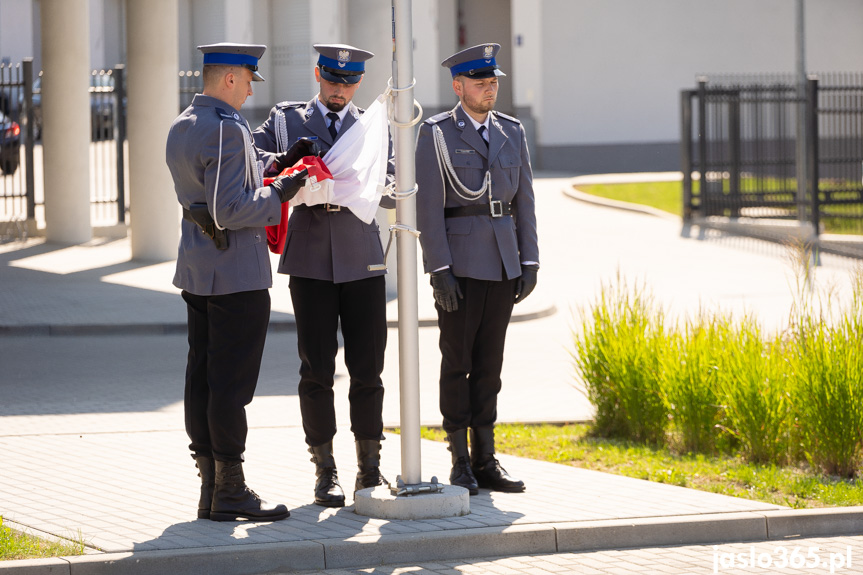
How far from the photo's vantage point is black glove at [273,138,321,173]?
5984 mm

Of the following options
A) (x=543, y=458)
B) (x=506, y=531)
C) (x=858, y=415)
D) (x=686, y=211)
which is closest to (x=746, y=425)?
(x=858, y=415)

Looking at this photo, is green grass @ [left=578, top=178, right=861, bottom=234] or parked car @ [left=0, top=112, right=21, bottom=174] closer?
parked car @ [left=0, top=112, right=21, bottom=174]

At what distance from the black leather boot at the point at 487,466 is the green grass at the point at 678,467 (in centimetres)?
92

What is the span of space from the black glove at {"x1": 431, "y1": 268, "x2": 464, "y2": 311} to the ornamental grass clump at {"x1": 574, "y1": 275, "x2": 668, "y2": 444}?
188cm

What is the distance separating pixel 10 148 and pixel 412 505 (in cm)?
1794

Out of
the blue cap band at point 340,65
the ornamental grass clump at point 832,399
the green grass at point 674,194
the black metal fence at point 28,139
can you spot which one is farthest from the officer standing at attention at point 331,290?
→ the green grass at point 674,194

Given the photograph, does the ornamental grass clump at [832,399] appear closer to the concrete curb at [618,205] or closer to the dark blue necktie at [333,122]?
the dark blue necktie at [333,122]

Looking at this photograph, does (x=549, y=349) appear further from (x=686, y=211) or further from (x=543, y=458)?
(x=686, y=211)

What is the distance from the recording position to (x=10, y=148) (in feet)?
72.8

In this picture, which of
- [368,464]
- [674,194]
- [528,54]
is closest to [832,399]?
[368,464]

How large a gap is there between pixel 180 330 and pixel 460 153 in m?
7.00

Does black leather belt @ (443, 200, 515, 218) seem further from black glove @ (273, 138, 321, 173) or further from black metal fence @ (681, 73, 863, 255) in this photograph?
black metal fence @ (681, 73, 863, 255)

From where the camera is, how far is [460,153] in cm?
670

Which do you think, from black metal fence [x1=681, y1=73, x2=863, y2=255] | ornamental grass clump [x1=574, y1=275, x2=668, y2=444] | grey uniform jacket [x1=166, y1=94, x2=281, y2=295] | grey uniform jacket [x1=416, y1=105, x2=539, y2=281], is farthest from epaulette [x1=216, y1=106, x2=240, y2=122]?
black metal fence [x1=681, y1=73, x2=863, y2=255]
